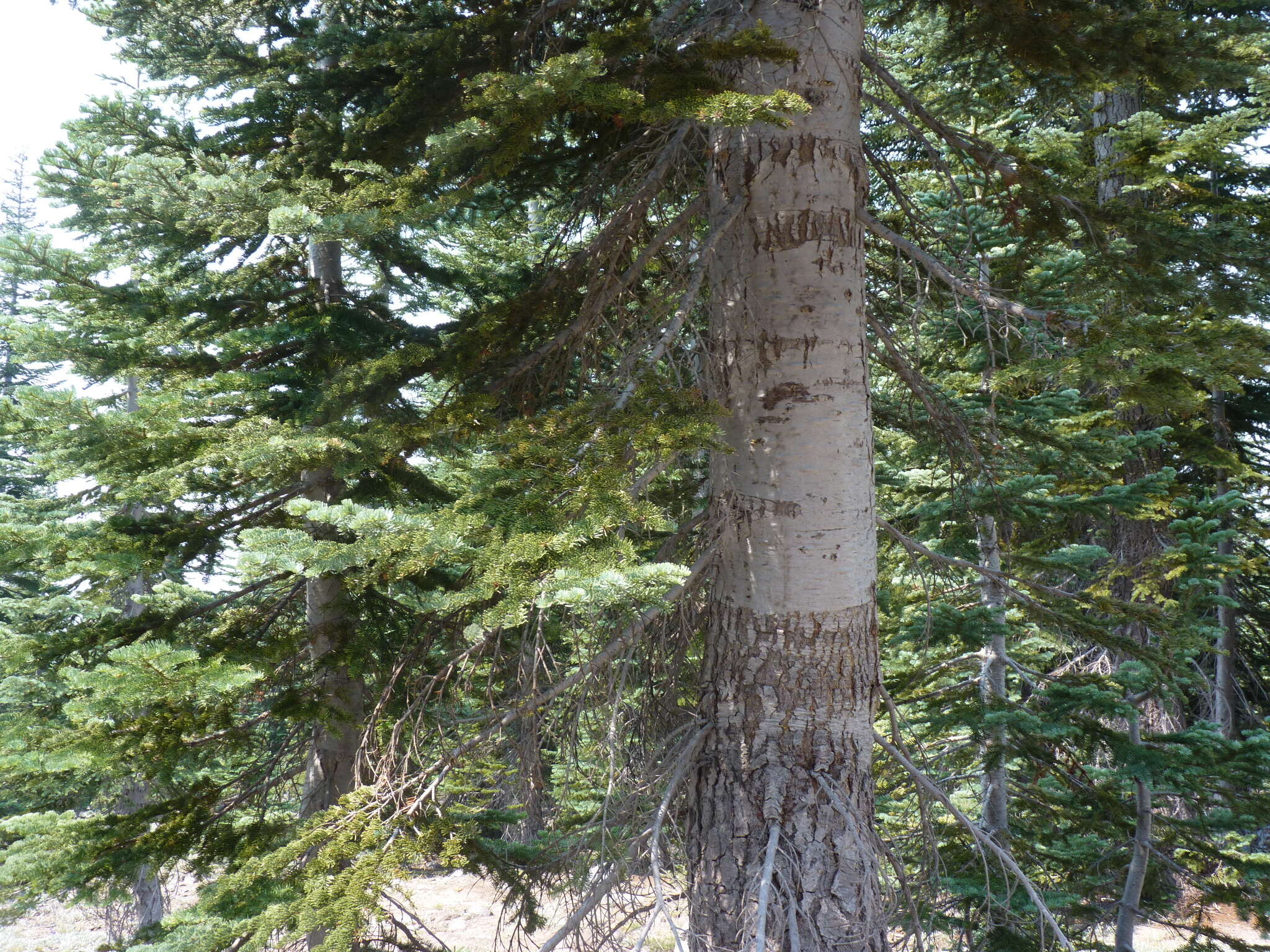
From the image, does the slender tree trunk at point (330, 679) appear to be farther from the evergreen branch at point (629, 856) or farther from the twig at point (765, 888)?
the twig at point (765, 888)

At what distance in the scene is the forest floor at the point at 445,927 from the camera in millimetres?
12109

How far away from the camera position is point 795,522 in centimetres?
317

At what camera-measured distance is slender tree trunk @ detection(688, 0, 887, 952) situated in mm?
3086

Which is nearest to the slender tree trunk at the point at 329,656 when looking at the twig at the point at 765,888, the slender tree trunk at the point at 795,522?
the slender tree trunk at the point at 795,522

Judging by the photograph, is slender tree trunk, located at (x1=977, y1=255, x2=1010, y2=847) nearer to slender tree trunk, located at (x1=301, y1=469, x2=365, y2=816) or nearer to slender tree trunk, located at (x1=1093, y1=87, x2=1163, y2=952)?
slender tree trunk, located at (x1=1093, y1=87, x2=1163, y2=952)

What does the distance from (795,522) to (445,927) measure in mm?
14658

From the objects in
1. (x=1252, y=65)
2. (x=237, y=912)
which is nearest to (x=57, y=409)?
(x=237, y=912)

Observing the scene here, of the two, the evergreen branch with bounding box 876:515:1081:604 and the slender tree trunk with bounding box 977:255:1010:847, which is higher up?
the evergreen branch with bounding box 876:515:1081:604

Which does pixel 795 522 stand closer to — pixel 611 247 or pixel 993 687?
pixel 611 247

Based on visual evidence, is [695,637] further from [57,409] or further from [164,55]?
[164,55]

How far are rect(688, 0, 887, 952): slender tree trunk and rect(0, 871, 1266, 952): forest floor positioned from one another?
894 centimetres

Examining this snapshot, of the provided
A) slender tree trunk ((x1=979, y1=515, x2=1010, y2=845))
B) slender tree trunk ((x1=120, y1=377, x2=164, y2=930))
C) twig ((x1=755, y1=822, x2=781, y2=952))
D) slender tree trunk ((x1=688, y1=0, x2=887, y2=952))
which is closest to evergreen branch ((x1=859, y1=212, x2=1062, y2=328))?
slender tree trunk ((x1=688, y1=0, x2=887, y2=952))

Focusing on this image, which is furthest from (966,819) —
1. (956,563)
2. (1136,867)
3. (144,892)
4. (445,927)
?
(445,927)

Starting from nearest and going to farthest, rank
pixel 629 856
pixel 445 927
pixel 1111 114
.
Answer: pixel 629 856 → pixel 1111 114 → pixel 445 927
